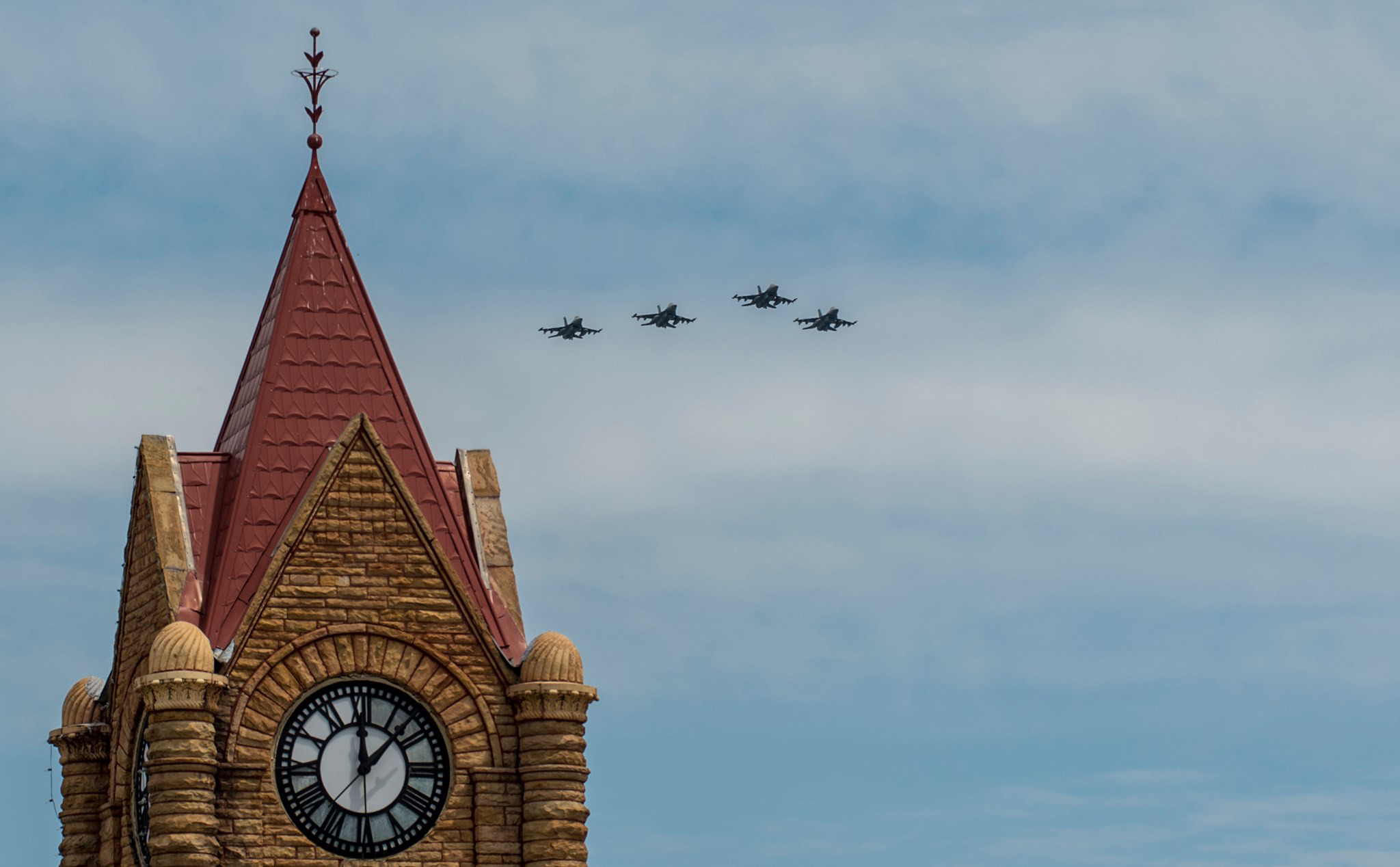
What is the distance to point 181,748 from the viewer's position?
37.9 m

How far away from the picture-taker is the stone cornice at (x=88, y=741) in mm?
41969

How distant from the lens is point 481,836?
39.0m

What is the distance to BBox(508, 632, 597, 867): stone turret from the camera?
3894cm

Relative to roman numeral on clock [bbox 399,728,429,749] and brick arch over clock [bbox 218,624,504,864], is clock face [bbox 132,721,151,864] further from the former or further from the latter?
roman numeral on clock [bbox 399,728,429,749]

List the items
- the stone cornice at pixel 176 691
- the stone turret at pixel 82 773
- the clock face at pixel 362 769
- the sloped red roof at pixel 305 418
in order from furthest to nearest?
the stone turret at pixel 82 773
the sloped red roof at pixel 305 418
the clock face at pixel 362 769
the stone cornice at pixel 176 691

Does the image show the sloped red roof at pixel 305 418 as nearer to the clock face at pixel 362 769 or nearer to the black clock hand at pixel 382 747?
the clock face at pixel 362 769

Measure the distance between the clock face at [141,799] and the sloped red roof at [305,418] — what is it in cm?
193

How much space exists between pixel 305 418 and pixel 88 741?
228 inches

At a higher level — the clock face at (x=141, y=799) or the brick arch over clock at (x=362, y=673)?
the brick arch over clock at (x=362, y=673)

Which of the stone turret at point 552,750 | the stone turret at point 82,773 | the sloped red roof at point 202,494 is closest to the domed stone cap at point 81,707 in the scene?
the stone turret at point 82,773

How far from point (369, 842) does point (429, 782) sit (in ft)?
3.93

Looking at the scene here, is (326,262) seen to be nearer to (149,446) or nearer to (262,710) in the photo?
(149,446)

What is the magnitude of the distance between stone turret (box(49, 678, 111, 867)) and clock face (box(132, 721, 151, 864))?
78.9 inches

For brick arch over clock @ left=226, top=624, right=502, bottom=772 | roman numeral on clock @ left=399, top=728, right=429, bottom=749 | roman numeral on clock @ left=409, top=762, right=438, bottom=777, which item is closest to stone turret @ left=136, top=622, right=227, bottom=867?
brick arch over clock @ left=226, top=624, right=502, bottom=772
